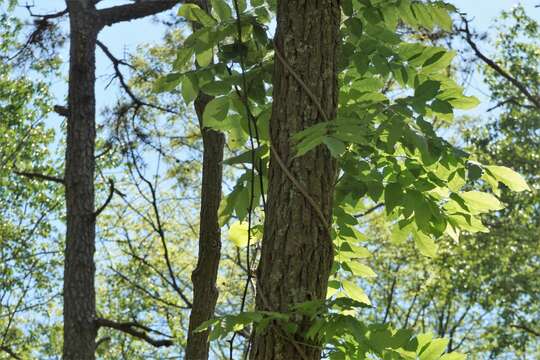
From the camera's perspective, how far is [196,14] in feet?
7.30

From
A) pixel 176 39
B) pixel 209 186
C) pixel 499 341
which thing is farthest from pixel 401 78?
pixel 499 341

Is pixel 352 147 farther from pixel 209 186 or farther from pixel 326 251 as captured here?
pixel 209 186

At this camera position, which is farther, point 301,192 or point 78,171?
point 78,171

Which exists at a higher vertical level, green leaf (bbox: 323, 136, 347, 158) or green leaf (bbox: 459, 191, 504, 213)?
green leaf (bbox: 459, 191, 504, 213)

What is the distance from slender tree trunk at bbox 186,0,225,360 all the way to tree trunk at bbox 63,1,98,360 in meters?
2.56

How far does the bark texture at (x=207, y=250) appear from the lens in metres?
3.70

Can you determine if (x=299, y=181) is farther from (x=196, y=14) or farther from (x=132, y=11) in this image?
(x=132, y=11)

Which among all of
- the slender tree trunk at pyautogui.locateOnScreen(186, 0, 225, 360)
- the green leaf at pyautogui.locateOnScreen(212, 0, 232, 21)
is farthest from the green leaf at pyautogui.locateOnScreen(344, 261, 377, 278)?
the slender tree trunk at pyautogui.locateOnScreen(186, 0, 225, 360)

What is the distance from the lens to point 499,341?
500 inches

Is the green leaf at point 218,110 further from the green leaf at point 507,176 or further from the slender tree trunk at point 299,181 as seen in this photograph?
the green leaf at point 507,176

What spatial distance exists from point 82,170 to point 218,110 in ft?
14.8

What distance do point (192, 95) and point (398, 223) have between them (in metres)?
0.66

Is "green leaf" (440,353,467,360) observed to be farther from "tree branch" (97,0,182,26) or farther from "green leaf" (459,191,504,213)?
"tree branch" (97,0,182,26)

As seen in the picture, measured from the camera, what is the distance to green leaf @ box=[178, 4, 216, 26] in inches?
87.6
